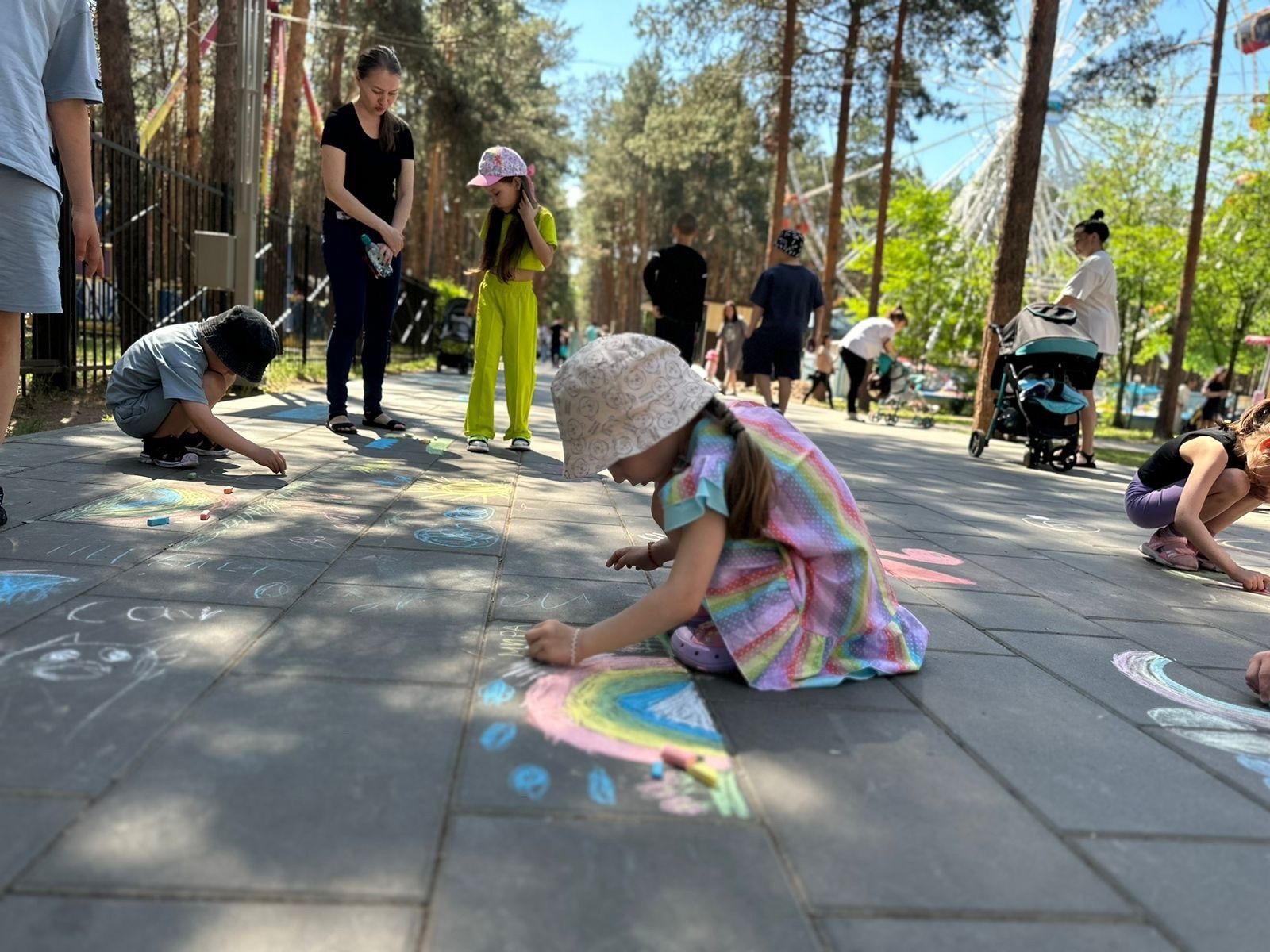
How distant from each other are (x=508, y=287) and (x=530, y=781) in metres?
4.34

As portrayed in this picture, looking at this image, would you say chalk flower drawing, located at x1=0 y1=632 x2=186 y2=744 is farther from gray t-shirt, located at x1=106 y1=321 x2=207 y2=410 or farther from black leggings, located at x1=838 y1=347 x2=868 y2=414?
black leggings, located at x1=838 y1=347 x2=868 y2=414

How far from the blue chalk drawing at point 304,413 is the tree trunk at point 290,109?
10.9 m

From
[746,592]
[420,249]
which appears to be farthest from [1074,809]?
[420,249]

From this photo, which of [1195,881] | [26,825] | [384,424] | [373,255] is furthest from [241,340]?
[1195,881]

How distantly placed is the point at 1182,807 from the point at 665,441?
1.28 metres

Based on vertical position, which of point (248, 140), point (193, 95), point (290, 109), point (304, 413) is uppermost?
point (193, 95)

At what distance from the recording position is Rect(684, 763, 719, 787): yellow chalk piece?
1.65 metres

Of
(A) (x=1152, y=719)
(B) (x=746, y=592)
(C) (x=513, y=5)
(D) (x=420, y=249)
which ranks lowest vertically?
(A) (x=1152, y=719)

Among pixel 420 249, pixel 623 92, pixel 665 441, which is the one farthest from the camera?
pixel 623 92

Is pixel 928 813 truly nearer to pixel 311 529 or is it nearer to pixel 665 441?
pixel 665 441

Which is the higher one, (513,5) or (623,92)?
(623,92)

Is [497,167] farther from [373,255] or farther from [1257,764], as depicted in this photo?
[1257,764]

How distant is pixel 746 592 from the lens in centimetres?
222

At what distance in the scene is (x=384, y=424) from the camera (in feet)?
20.5
